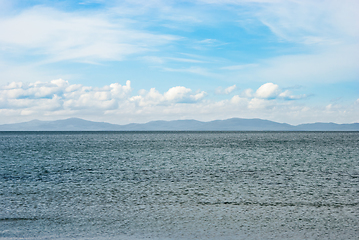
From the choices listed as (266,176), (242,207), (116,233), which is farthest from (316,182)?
(116,233)

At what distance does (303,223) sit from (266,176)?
20.5 metres

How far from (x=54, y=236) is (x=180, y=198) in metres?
11.6

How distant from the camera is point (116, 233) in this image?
16.8 meters

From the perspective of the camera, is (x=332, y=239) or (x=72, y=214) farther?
(x=72, y=214)

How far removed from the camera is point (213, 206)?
912 inches

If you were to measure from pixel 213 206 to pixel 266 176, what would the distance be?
17925mm

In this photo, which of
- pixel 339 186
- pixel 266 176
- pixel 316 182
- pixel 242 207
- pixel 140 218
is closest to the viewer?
pixel 140 218

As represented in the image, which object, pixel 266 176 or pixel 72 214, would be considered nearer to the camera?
pixel 72 214

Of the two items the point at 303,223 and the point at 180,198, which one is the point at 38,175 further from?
the point at 303,223

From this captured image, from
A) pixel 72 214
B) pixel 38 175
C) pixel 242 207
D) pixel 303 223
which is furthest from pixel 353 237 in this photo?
pixel 38 175

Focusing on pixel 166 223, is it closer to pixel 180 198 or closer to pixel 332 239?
pixel 180 198

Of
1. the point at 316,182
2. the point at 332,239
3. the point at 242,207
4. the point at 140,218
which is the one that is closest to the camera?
the point at 332,239

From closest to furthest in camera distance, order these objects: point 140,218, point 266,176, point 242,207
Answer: point 140,218
point 242,207
point 266,176

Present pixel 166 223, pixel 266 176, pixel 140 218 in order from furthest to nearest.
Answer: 1. pixel 266 176
2. pixel 140 218
3. pixel 166 223
